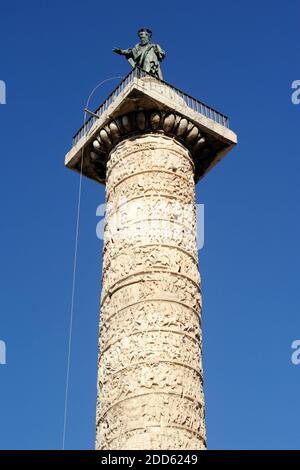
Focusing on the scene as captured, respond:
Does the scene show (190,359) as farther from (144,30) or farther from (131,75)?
(144,30)

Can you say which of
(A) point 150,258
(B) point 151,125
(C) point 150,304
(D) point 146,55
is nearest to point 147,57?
(D) point 146,55

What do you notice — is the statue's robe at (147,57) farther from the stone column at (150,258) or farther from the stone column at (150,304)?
the stone column at (150,304)

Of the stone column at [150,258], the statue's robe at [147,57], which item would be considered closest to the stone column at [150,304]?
the stone column at [150,258]

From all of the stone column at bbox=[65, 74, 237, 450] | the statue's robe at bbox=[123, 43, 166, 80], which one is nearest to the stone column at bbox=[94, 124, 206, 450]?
the stone column at bbox=[65, 74, 237, 450]

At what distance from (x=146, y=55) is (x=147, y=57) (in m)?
0.05

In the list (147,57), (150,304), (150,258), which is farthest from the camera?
(147,57)

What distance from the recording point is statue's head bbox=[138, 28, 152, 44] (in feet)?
33.8

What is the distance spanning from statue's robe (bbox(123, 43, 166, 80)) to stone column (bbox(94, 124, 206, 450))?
1224 millimetres

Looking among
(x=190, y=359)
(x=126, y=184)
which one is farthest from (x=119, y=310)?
(x=126, y=184)

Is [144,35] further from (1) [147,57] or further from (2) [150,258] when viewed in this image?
(2) [150,258]

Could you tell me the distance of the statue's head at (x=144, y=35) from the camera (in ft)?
33.8

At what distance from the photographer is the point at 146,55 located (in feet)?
32.9
